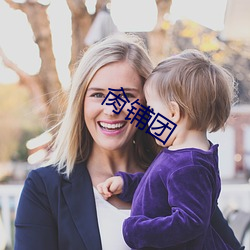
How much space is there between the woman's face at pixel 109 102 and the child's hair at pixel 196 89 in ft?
0.47

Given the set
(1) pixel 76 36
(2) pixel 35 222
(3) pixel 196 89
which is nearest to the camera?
(3) pixel 196 89

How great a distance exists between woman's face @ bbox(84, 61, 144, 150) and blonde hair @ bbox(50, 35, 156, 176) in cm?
2

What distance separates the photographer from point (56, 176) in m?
2.03

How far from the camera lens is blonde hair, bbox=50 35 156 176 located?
2016 mm

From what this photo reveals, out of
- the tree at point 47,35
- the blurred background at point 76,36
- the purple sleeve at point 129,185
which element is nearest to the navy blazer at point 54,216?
the purple sleeve at point 129,185

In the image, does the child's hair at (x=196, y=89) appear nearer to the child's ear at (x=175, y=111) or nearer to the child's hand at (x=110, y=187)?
the child's ear at (x=175, y=111)

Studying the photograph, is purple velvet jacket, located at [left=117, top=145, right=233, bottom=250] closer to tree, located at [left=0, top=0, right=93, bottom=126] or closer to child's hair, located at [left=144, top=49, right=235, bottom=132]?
child's hair, located at [left=144, top=49, right=235, bottom=132]

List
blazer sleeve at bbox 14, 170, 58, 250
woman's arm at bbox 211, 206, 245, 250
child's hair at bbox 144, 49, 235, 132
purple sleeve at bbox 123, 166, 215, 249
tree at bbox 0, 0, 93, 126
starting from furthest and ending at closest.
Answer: tree at bbox 0, 0, 93, 126, woman's arm at bbox 211, 206, 245, 250, blazer sleeve at bbox 14, 170, 58, 250, child's hair at bbox 144, 49, 235, 132, purple sleeve at bbox 123, 166, 215, 249

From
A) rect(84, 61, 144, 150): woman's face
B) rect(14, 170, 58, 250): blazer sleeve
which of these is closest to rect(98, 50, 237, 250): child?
rect(84, 61, 144, 150): woman's face

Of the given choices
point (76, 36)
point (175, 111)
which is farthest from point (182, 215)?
point (76, 36)

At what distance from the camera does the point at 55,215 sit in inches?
77.2

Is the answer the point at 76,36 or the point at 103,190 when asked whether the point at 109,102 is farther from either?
the point at 76,36

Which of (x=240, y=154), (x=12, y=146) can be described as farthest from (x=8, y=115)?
(x=240, y=154)

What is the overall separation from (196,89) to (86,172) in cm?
57
